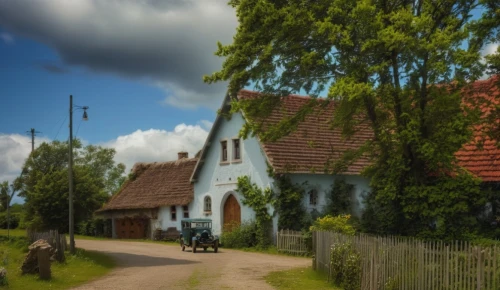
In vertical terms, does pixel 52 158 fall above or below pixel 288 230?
above

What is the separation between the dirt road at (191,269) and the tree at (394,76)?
5.12 metres

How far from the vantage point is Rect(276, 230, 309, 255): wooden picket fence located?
2762 centimetres

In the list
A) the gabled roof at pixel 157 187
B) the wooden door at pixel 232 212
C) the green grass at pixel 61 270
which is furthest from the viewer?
the gabled roof at pixel 157 187

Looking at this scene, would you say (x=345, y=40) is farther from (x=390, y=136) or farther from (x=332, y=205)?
(x=332, y=205)

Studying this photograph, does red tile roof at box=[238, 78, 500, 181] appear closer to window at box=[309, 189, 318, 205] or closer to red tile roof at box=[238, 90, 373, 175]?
red tile roof at box=[238, 90, 373, 175]

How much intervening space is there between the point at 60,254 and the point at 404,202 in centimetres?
1370

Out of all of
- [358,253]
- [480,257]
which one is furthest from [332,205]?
[480,257]

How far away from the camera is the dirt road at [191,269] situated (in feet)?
57.3

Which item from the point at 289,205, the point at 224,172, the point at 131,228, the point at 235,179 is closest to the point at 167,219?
the point at 131,228

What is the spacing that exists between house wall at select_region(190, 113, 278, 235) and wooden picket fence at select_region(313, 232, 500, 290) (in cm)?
1662

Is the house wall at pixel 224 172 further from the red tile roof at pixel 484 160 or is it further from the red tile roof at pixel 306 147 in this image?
the red tile roof at pixel 484 160

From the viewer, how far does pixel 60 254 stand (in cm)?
2414

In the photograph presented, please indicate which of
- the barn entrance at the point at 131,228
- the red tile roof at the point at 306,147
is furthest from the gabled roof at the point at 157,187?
the red tile roof at the point at 306,147

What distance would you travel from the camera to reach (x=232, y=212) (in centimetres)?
3534
